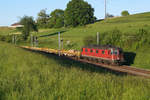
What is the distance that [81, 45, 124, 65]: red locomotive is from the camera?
2811cm

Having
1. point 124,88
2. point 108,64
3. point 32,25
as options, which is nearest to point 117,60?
point 108,64

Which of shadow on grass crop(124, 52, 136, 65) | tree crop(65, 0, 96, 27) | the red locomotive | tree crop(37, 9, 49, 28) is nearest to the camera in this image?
the red locomotive

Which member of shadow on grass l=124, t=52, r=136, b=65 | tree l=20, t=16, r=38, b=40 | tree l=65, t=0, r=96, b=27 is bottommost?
shadow on grass l=124, t=52, r=136, b=65

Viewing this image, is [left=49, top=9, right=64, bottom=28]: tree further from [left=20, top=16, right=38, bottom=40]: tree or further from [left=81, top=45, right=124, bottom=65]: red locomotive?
[left=81, top=45, right=124, bottom=65]: red locomotive

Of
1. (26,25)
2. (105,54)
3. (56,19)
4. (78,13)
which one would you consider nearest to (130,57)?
(105,54)

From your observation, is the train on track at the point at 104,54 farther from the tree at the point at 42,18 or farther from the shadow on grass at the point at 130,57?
the tree at the point at 42,18

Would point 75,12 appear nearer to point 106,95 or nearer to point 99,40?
point 99,40

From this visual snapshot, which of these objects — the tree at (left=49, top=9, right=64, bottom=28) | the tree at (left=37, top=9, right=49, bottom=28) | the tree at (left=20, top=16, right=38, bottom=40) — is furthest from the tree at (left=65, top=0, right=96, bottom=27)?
the tree at (left=37, top=9, right=49, bottom=28)

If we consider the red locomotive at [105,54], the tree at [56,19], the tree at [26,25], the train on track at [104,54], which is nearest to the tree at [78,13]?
the tree at [56,19]

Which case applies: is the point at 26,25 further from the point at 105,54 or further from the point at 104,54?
the point at 105,54

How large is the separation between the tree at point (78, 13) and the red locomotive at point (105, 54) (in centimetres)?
6675

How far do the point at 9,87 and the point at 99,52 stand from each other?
2460cm

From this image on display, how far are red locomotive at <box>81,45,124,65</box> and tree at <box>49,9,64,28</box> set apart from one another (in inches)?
3509

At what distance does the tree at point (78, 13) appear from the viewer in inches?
3920
